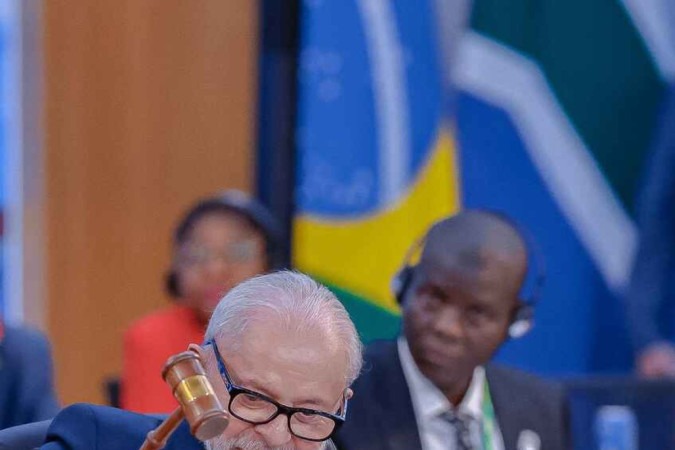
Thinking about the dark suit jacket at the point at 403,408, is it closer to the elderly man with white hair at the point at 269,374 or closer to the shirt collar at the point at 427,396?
the shirt collar at the point at 427,396

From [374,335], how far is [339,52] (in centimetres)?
102

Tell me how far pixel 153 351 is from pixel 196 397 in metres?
2.52

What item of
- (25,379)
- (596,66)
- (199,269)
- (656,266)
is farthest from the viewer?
(596,66)

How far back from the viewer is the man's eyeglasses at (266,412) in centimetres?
224

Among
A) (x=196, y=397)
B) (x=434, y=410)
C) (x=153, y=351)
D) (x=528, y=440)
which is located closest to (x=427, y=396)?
(x=434, y=410)

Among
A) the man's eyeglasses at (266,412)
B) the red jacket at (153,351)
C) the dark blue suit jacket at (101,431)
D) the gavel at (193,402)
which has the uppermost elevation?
the gavel at (193,402)

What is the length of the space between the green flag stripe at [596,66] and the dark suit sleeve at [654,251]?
0.31 meters

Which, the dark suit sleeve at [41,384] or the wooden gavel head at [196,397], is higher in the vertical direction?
the wooden gavel head at [196,397]

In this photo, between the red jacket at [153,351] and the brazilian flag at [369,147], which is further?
the brazilian flag at [369,147]

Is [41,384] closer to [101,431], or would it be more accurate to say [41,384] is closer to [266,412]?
[101,431]

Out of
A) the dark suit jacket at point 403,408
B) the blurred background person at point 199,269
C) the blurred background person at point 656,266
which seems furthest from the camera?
the blurred background person at point 656,266

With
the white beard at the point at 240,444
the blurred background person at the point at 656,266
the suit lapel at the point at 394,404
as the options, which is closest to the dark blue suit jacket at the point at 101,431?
the white beard at the point at 240,444

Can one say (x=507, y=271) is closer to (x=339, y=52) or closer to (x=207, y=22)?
(x=339, y=52)

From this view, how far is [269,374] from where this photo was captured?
89.1 inches
